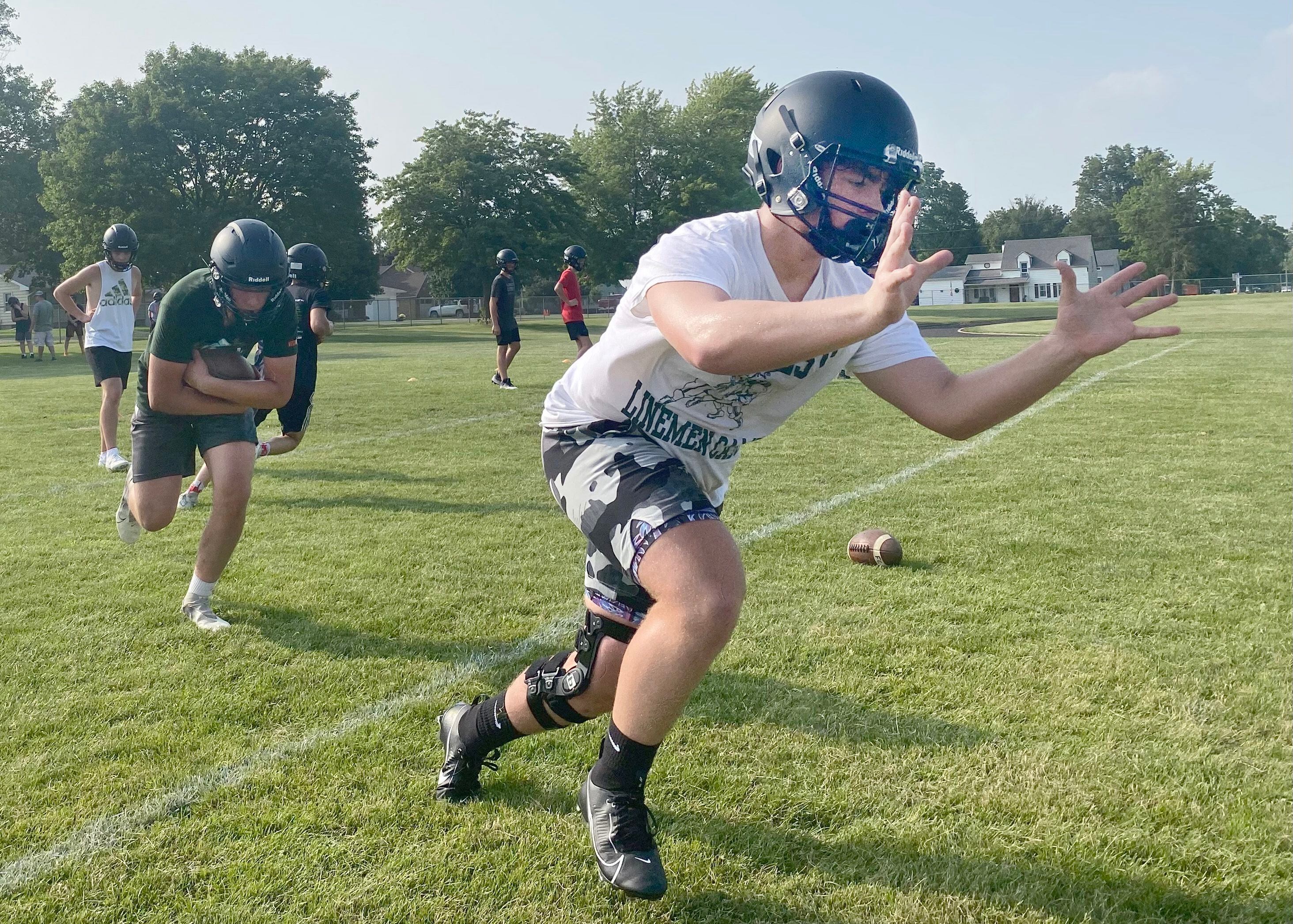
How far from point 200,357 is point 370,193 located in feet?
187

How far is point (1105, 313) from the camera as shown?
257 cm

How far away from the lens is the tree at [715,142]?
71.2 metres

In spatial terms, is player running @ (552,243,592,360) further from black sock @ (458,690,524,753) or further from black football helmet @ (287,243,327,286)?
black sock @ (458,690,524,753)

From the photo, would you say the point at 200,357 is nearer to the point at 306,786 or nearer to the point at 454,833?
the point at 306,786

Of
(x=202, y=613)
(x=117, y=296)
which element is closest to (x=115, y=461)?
(x=117, y=296)

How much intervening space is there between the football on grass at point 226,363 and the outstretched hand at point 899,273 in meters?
4.02

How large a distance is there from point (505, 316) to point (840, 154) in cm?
1490

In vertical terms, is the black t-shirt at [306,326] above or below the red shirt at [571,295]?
below

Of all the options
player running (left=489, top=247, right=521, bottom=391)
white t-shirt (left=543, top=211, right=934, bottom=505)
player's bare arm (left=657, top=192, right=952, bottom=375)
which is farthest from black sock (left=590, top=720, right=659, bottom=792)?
player running (left=489, top=247, right=521, bottom=391)

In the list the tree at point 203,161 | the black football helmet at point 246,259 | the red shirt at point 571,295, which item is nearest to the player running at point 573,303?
the red shirt at point 571,295

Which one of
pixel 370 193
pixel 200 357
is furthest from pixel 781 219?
pixel 370 193

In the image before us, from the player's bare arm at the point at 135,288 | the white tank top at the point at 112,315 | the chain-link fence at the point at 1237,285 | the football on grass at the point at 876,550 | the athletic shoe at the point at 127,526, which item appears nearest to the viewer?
the athletic shoe at the point at 127,526

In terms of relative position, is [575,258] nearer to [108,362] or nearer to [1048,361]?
[108,362]

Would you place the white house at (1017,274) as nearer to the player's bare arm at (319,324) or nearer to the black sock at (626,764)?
the player's bare arm at (319,324)
